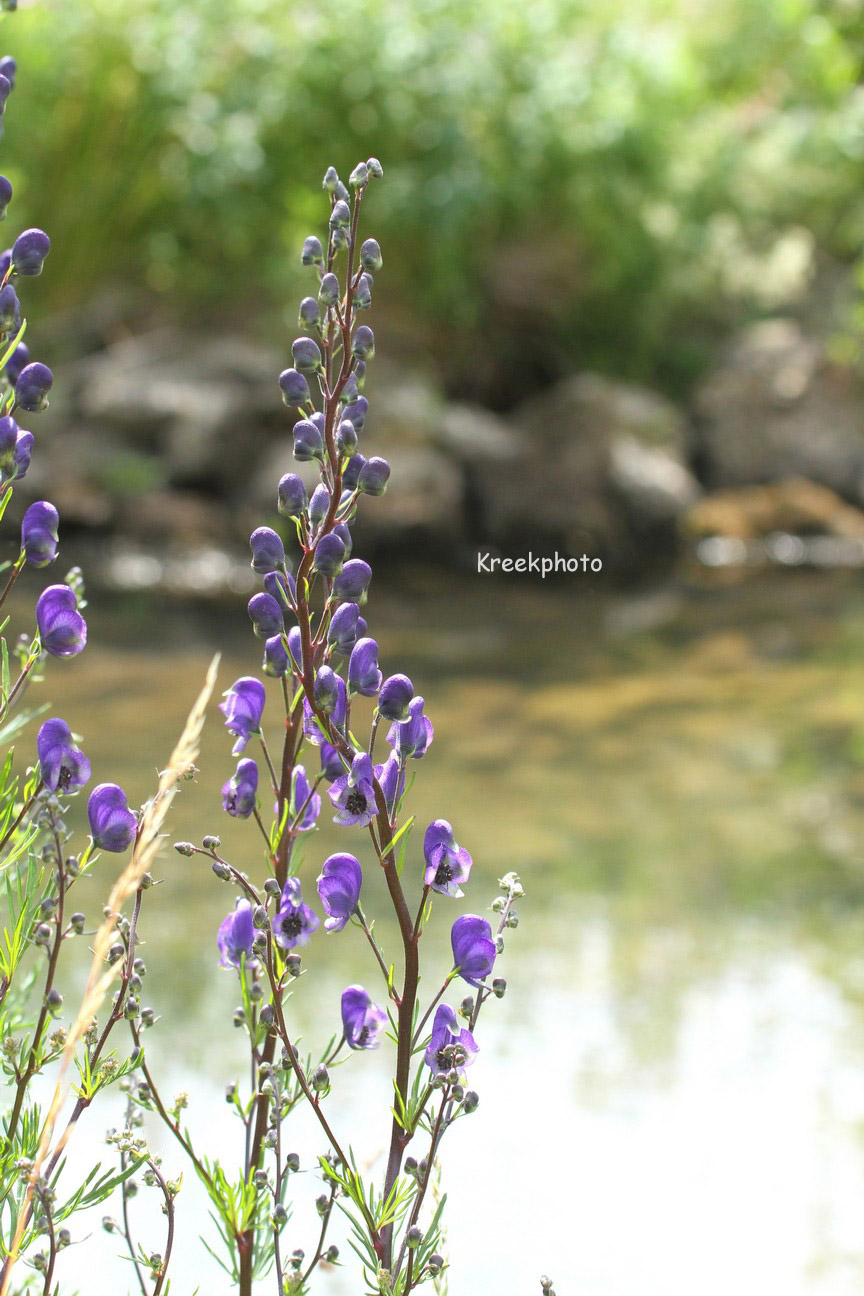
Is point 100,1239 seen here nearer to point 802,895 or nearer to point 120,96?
point 802,895

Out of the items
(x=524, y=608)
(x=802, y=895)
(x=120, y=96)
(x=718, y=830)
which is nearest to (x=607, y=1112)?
(x=802, y=895)

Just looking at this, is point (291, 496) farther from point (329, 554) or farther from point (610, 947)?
point (610, 947)

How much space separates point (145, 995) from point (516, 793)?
1.25 meters

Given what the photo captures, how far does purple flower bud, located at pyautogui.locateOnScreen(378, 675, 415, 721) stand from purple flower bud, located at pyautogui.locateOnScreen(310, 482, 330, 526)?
0.10 meters

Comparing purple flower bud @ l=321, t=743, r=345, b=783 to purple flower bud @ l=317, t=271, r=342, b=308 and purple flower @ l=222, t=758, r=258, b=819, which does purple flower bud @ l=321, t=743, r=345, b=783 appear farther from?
purple flower bud @ l=317, t=271, r=342, b=308

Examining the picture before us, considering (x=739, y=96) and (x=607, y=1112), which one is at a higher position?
(x=739, y=96)

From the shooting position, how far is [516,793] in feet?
10.6

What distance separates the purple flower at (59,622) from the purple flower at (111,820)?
9 cm

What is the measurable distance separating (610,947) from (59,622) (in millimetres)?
1920

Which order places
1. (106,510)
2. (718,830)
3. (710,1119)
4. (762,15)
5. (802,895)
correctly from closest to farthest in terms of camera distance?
1. (710,1119)
2. (802,895)
3. (718,830)
4. (106,510)
5. (762,15)

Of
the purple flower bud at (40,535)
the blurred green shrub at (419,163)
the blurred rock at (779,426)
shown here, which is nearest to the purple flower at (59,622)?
the purple flower bud at (40,535)

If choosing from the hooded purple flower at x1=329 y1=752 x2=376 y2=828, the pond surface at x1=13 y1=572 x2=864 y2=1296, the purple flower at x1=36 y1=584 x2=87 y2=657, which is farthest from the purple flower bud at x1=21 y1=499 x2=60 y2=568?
the pond surface at x1=13 y1=572 x2=864 y2=1296

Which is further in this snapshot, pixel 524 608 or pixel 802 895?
pixel 524 608

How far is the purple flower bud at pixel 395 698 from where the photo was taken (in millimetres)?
748
